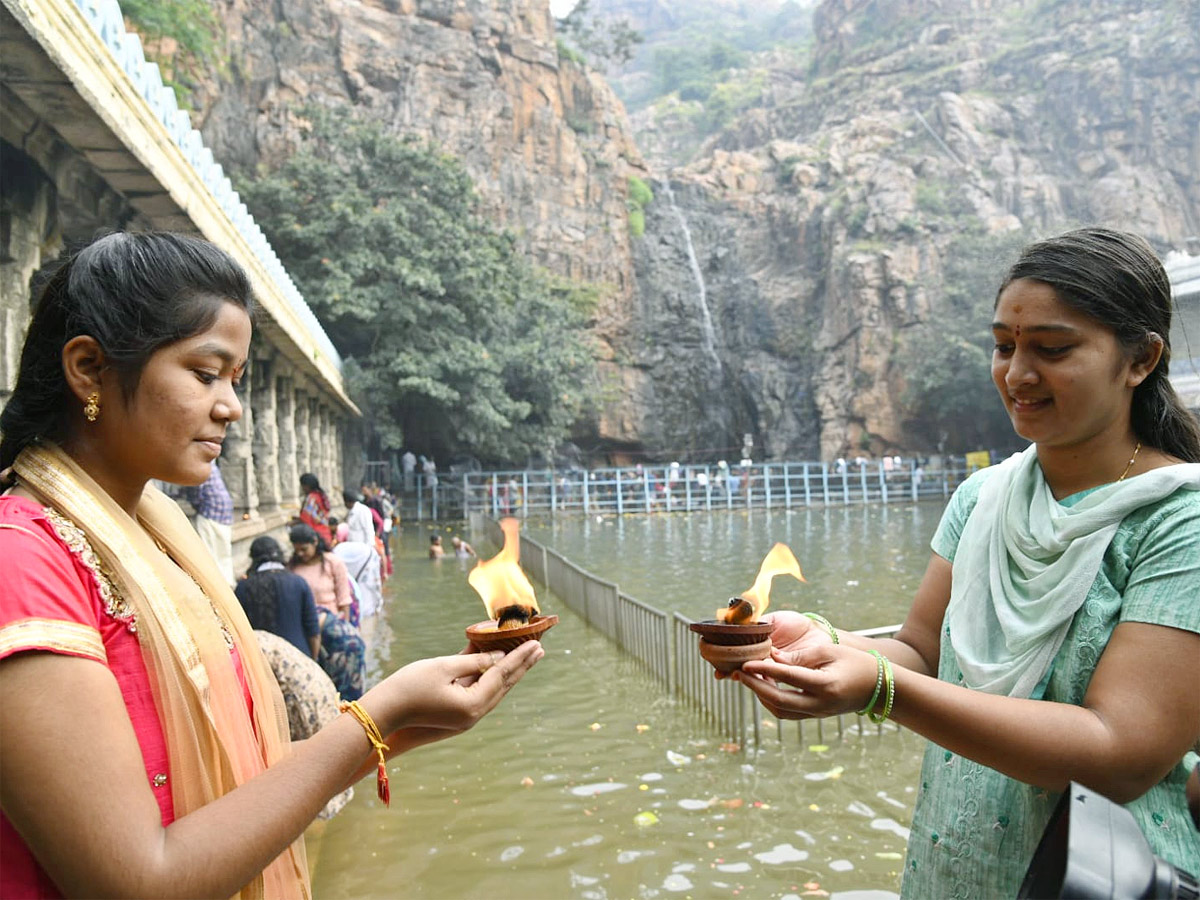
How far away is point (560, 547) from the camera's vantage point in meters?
19.7

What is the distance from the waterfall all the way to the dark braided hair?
37.8m

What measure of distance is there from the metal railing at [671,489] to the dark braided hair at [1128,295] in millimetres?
23983

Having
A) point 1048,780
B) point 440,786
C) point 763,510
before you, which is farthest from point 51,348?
point 763,510

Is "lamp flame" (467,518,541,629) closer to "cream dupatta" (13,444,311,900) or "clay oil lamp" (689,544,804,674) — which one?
"clay oil lamp" (689,544,804,674)

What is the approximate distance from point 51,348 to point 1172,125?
2017 inches

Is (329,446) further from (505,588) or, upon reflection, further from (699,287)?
(699,287)

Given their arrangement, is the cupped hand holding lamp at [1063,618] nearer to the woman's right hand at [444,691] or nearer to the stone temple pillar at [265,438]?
the woman's right hand at [444,691]

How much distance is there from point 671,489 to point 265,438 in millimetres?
19150

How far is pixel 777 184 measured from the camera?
43781 mm

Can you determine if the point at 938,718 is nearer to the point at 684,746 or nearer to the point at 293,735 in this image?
the point at 293,735

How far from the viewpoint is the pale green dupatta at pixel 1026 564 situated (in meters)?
1.38

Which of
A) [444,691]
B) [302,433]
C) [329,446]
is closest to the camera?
[444,691]

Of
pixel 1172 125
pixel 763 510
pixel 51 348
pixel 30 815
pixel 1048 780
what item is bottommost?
pixel 763 510

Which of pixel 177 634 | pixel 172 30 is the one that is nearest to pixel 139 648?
pixel 177 634
